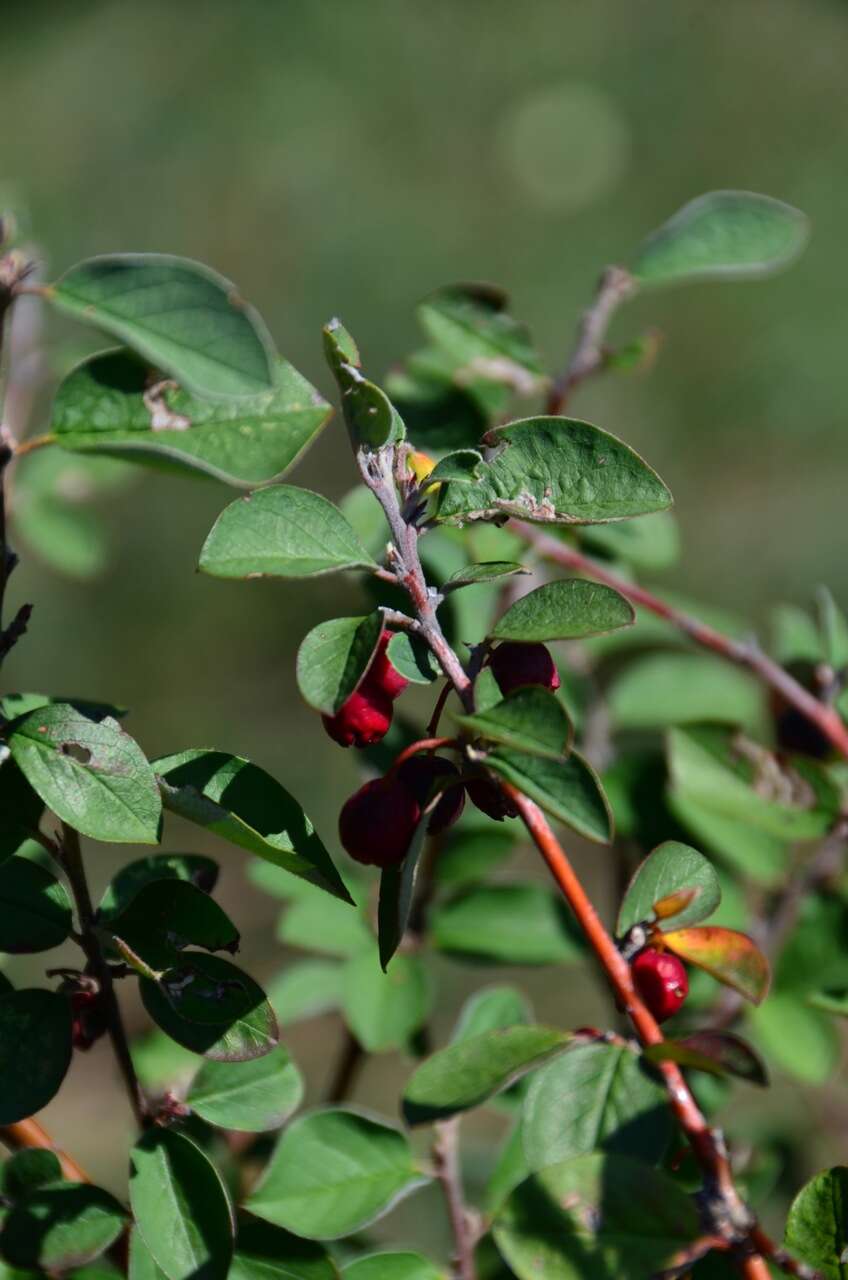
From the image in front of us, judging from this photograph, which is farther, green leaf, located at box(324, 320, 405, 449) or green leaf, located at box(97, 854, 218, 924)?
green leaf, located at box(97, 854, 218, 924)

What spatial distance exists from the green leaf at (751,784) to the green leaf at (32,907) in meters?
0.65

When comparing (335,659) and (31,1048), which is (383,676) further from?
(31,1048)

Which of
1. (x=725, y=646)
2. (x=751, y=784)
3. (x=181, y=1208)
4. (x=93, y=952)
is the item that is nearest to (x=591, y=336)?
(x=725, y=646)

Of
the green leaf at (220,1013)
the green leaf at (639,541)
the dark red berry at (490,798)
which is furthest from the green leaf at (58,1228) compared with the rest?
the green leaf at (639,541)

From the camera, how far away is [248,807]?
82 cm

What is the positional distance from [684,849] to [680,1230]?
23 cm

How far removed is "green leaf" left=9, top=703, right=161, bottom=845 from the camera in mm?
789

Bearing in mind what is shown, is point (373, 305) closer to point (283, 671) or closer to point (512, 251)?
point (512, 251)

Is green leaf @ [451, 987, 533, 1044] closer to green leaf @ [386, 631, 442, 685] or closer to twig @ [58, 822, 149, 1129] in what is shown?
twig @ [58, 822, 149, 1129]

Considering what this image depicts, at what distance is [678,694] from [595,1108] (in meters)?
0.95

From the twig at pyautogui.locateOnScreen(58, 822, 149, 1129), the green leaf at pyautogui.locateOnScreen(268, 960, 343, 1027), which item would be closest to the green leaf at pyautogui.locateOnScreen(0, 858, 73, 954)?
the twig at pyautogui.locateOnScreen(58, 822, 149, 1129)

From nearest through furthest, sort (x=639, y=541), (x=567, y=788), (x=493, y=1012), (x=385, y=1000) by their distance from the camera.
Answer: (x=567, y=788)
(x=493, y=1012)
(x=385, y=1000)
(x=639, y=541)

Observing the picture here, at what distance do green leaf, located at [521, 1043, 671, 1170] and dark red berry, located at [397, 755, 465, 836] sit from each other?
17cm

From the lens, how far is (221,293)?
80cm
